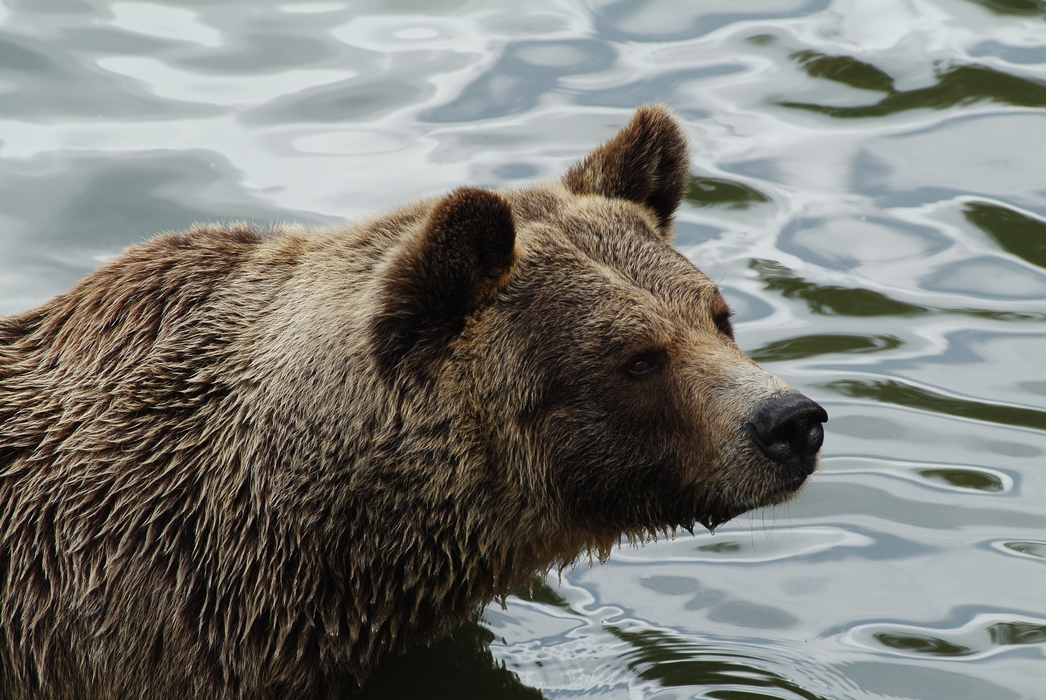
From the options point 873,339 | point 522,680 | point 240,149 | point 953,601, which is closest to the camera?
point 522,680

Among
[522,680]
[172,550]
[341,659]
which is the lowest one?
[522,680]

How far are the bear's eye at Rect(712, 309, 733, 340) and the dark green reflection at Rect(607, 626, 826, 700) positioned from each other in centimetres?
208

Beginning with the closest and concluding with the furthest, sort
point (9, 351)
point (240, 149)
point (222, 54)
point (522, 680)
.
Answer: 1. point (9, 351)
2. point (522, 680)
3. point (240, 149)
4. point (222, 54)

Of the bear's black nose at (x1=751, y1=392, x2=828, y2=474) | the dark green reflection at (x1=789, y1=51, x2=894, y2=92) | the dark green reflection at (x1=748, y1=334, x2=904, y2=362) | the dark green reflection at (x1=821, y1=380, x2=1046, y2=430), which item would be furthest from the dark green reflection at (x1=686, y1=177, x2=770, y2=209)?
the bear's black nose at (x1=751, y1=392, x2=828, y2=474)

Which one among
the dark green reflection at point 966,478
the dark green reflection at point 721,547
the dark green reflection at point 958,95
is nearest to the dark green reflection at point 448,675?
the dark green reflection at point 721,547

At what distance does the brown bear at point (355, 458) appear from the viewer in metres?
6.08

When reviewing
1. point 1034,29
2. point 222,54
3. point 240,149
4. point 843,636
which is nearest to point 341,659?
point 843,636

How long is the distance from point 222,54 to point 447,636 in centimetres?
815

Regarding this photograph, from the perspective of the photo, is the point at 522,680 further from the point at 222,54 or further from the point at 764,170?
the point at 222,54

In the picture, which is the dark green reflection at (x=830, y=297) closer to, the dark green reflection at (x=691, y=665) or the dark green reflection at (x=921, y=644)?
the dark green reflection at (x=921, y=644)

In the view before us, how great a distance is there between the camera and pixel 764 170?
12758mm

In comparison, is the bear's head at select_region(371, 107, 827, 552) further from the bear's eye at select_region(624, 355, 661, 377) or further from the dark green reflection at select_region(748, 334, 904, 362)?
the dark green reflection at select_region(748, 334, 904, 362)

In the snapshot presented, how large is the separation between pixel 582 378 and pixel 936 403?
477 centimetres

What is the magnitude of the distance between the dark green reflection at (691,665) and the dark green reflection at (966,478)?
243 centimetres
